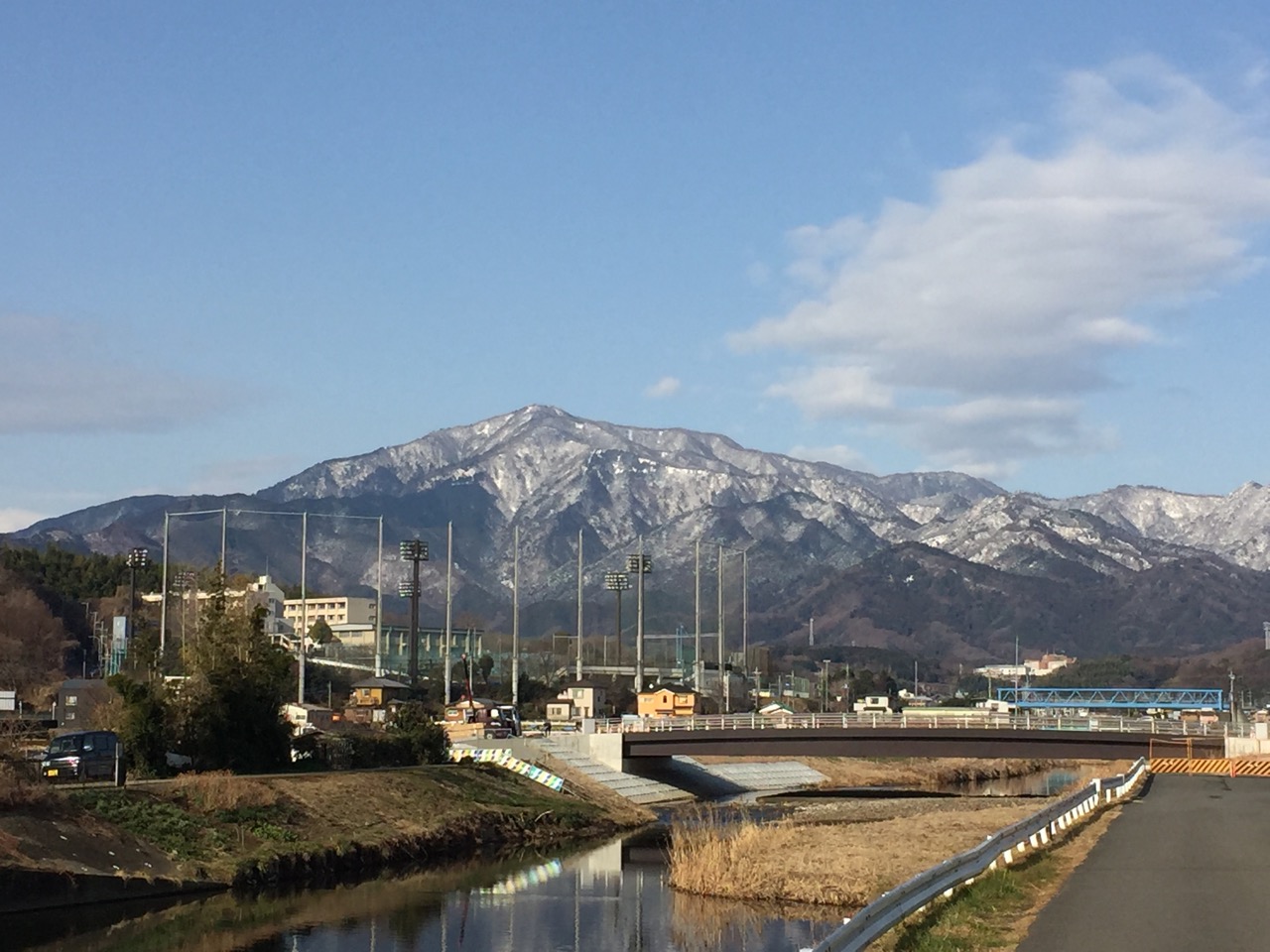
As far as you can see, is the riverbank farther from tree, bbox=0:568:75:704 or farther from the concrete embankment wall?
tree, bbox=0:568:75:704

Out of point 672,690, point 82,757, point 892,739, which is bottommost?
point 892,739

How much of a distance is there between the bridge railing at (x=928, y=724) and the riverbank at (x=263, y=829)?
91.3ft

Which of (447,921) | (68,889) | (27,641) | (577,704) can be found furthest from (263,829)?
(27,641)

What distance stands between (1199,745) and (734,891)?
5990cm

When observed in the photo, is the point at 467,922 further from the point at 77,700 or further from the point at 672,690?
the point at 672,690

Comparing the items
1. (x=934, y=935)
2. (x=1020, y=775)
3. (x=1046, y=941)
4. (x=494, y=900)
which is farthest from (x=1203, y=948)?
(x=1020, y=775)

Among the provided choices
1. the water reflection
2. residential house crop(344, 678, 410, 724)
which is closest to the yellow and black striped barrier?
the water reflection

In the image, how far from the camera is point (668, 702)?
14462 centimetres

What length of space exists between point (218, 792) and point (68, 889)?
383 inches

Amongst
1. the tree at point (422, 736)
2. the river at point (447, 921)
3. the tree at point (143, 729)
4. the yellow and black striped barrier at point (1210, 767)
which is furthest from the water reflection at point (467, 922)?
the yellow and black striped barrier at point (1210, 767)

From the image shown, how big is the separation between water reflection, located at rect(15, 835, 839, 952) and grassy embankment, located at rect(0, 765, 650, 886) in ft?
7.85

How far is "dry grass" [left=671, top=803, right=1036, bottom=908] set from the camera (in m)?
40.8

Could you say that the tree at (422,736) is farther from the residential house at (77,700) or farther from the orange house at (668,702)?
the orange house at (668,702)

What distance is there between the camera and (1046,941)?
23234mm
